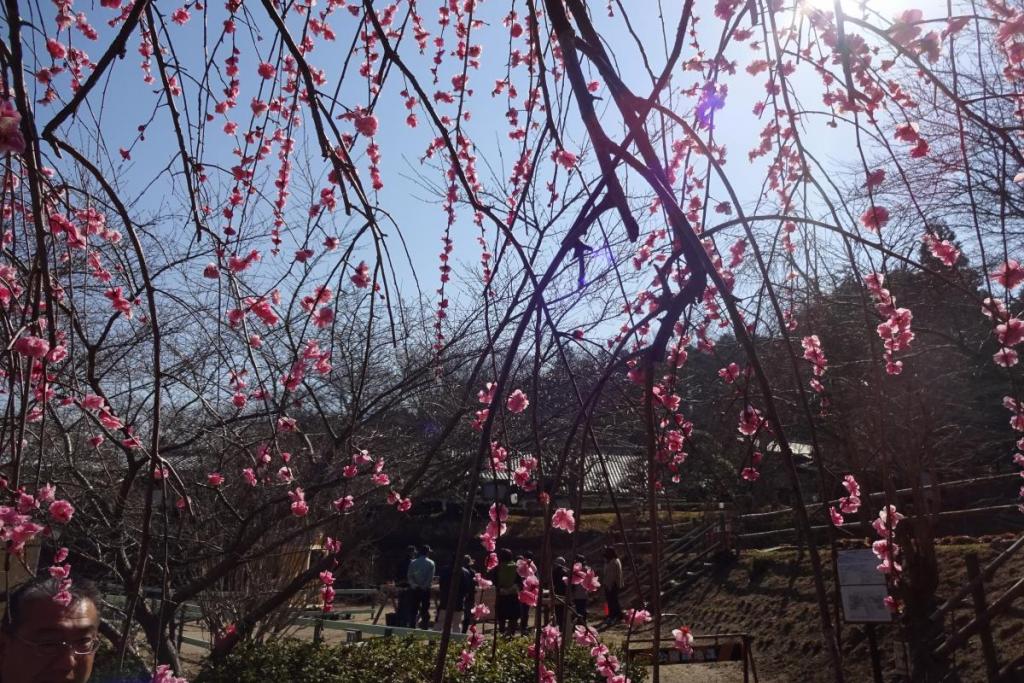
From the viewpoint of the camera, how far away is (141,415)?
7816 millimetres

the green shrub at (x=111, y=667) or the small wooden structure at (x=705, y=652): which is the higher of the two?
the small wooden structure at (x=705, y=652)

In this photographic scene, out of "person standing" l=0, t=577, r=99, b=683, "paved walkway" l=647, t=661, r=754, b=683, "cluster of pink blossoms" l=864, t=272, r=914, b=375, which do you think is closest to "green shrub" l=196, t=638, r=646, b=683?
"paved walkway" l=647, t=661, r=754, b=683

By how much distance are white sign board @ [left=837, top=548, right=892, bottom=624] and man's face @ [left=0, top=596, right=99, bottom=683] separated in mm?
5170

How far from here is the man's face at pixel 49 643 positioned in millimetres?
1925

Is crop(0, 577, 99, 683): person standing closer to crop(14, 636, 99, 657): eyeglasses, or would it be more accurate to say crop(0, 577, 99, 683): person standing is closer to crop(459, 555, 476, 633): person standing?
crop(14, 636, 99, 657): eyeglasses

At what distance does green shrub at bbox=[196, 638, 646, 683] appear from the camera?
19.3 feet

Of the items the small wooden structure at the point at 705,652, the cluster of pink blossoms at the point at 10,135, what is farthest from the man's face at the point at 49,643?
the small wooden structure at the point at 705,652

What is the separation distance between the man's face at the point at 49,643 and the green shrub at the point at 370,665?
3977 millimetres

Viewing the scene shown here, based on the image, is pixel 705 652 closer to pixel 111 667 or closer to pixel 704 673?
pixel 704 673

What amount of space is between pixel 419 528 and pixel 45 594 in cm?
1571

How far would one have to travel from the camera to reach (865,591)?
596cm

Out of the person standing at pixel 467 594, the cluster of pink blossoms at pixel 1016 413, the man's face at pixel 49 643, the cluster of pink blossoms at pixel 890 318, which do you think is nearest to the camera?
the man's face at pixel 49 643

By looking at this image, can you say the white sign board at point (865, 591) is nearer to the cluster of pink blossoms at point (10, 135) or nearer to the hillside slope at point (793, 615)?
the hillside slope at point (793, 615)

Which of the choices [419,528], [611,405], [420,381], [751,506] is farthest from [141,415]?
[751,506]
